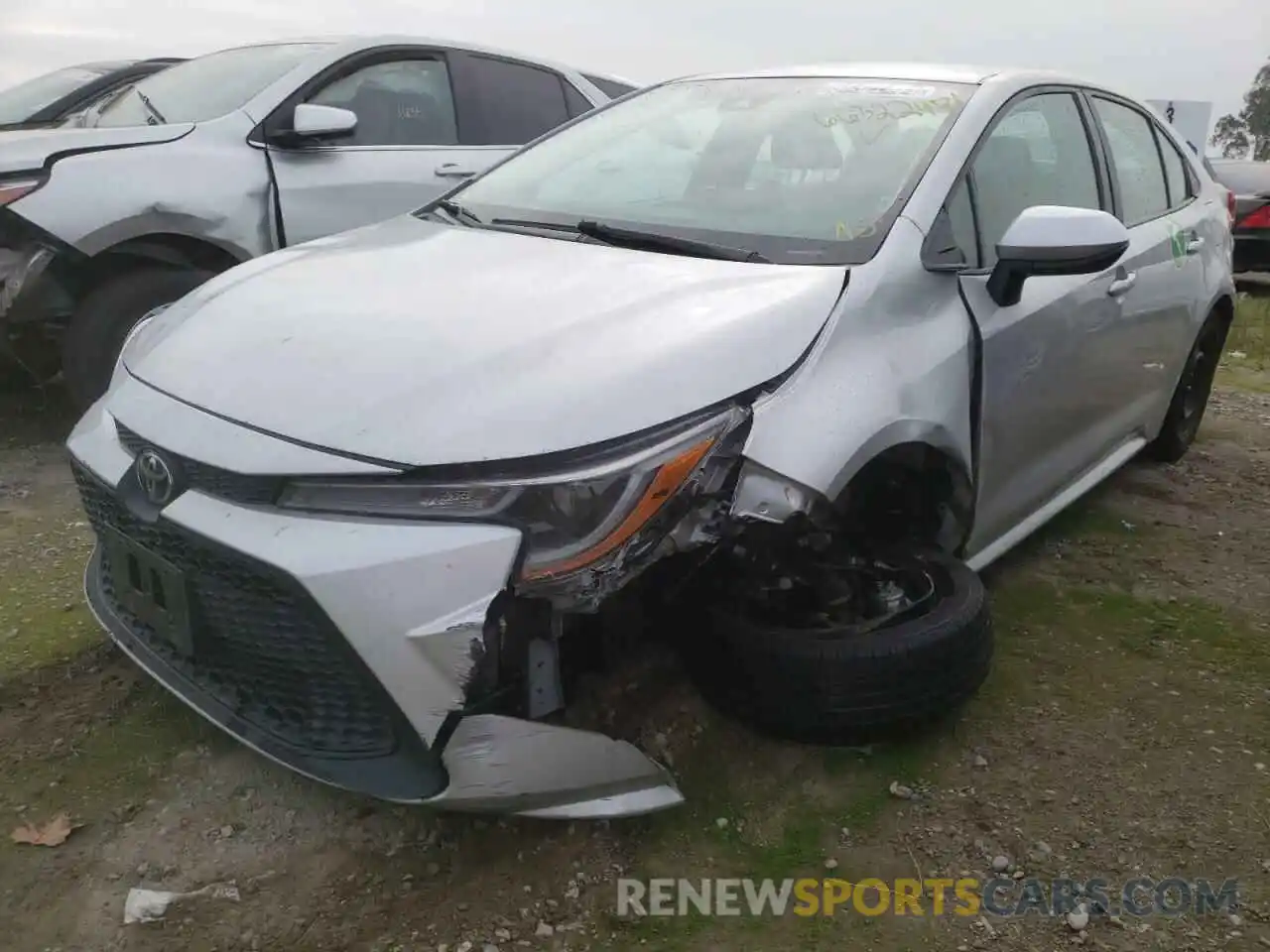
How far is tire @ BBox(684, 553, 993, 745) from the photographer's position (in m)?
2.12

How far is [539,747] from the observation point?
1789 millimetres

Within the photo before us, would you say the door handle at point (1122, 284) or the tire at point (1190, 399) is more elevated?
the door handle at point (1122, 284)

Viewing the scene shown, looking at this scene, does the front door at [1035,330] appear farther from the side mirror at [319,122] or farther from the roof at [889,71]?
the side mirror at [319,122]

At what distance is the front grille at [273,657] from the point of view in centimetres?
172

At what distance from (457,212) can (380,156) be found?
1802 mm

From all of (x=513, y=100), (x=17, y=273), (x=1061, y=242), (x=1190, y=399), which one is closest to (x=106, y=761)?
(x=17, y=273)

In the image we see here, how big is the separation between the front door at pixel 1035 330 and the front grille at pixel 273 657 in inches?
61.4

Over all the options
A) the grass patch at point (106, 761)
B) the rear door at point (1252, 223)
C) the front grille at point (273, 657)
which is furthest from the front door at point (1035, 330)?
the rear door at point (1252, 223)

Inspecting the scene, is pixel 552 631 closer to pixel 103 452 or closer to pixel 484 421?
pixel 484 421

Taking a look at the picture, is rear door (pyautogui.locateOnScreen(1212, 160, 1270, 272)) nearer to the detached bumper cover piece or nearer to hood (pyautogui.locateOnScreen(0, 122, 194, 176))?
hood (pyautogui.locateOnScreen(0, 122, 194, 176))

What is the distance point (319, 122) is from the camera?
4.08 m

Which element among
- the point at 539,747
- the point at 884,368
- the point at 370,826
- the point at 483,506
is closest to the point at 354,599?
the point at 483,506

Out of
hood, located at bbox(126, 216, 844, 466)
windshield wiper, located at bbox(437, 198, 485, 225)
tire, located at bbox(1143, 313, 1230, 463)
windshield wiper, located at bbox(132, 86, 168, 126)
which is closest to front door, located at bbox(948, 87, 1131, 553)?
hood, located at bbox(126, 216, 844, 466)

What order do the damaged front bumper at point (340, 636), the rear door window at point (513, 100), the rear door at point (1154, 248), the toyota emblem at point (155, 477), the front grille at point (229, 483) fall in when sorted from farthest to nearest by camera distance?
the rear door window at point (513, 100), the rear door at point (1154, 248), the toyota emblem at point (155, 477), the front grille at point (229, 483), the damaged front bumper at point (340, 636)
